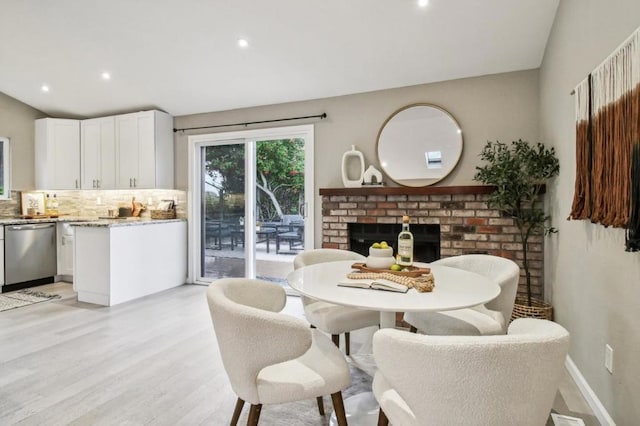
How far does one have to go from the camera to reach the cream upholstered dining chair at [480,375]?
39.7 inches

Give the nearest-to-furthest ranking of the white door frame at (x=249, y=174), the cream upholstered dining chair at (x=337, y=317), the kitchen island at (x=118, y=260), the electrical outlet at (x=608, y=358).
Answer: the electrical outlet at (x=608, y=358)
the cream upholstered dining chair at (x=337, y=317)
the kitchen island at (x=118, y=260)
the white door frame at (x=249, y=174)

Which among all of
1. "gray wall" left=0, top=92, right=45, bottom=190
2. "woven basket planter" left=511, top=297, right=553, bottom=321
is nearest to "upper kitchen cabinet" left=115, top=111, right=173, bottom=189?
"gray wall" left=0, top=92, right=45, bottom=190

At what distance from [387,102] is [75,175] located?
184 inches

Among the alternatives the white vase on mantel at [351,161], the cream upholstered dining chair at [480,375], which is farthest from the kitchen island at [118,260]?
the cream upholstered dining chair at [480,375]

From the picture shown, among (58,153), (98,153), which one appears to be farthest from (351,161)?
(58,153)

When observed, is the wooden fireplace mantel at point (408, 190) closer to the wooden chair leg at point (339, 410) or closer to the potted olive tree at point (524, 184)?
the potted olive tree at point (524, 184)

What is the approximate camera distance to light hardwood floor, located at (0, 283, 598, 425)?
206cm

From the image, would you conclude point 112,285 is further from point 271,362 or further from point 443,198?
point 443,198

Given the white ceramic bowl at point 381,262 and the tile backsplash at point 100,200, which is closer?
the white ceramic bowl at point 381,262

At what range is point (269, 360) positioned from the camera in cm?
143

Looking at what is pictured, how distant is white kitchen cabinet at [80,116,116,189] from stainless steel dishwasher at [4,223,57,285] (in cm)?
86

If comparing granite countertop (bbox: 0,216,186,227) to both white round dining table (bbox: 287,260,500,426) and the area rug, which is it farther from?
white round dining table (bbox: 287,260,500,426)

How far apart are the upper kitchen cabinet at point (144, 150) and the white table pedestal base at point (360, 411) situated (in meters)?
3.99

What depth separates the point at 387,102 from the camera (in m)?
4.03
